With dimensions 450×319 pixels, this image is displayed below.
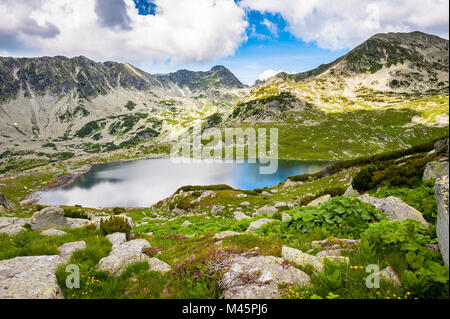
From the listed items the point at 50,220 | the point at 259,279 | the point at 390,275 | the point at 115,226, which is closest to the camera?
the point at 390,275

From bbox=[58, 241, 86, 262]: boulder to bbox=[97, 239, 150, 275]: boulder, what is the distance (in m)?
1.29

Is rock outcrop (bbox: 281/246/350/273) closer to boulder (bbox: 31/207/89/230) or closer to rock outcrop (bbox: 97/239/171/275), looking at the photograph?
rock outcrop (bbox: 97/239/171/275)

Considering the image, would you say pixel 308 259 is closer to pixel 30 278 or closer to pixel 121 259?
pixel 121 259

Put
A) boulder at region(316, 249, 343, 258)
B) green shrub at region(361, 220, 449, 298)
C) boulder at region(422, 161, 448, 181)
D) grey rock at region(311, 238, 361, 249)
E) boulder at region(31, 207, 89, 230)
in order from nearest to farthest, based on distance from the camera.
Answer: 1. green shrub at region(361, 220, 449, 298)
2. boulder at region(316, 249, 343, 258)
3. grey rock at region(311, 238, 361, 249)
4. boulder at region(422, 161, 448, 181)
5. boulder at region(31, 207, 89, 230)

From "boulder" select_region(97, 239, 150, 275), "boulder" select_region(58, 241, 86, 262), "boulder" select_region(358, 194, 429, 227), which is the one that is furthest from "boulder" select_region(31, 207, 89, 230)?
"boulder" select_region(358, 194, 429, 227)

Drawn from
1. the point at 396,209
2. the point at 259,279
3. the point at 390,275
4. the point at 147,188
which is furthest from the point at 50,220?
the point at 147,188

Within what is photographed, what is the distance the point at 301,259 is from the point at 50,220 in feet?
49.8

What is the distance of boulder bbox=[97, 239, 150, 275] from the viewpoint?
19.6 ft

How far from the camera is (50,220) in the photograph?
1282 cm

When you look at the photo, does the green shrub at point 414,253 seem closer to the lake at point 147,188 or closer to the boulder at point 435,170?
the boulder at point 435,170

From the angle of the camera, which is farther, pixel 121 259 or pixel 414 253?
pixel 121 259

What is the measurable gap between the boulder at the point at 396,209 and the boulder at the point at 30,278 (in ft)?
36.8

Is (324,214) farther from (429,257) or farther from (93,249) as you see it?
(93,249)
